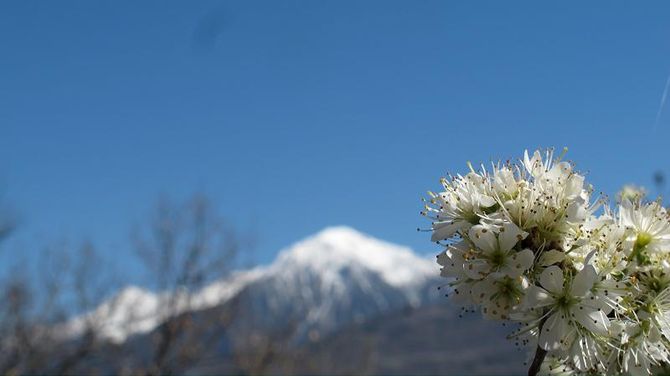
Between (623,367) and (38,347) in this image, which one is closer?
(623,367)

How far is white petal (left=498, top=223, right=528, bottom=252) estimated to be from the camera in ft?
7.41

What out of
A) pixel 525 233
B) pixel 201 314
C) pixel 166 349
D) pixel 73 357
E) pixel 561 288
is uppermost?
pixel 201 314

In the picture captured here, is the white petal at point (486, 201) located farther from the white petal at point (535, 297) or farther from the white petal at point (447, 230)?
the white petal at point (535, 297)

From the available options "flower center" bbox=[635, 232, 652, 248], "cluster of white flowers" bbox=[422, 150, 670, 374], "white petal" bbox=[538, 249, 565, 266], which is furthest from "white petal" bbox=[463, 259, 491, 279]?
"flower center" bbox=[635, 232, 652, 248]

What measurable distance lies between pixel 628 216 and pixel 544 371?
2.04 ft

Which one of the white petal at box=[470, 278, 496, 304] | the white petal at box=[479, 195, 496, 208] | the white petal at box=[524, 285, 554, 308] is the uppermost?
the white petal at box=[479, 195, 496, 208]

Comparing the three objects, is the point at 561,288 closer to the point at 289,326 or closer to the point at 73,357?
the point at 73,357

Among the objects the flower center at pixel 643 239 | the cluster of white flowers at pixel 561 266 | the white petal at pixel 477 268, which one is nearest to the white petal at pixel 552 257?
the cluster of white flowers at pixel 561 266

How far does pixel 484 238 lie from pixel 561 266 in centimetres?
26

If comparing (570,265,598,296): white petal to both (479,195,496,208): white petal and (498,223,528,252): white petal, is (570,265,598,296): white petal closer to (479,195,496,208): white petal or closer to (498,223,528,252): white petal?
(498,223,528,252): white petal

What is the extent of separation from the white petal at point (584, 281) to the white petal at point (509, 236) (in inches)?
7.6

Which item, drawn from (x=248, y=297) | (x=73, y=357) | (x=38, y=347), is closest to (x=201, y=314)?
(x=248, y=297)

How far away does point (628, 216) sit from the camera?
250cm

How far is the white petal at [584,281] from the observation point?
2.20 m
